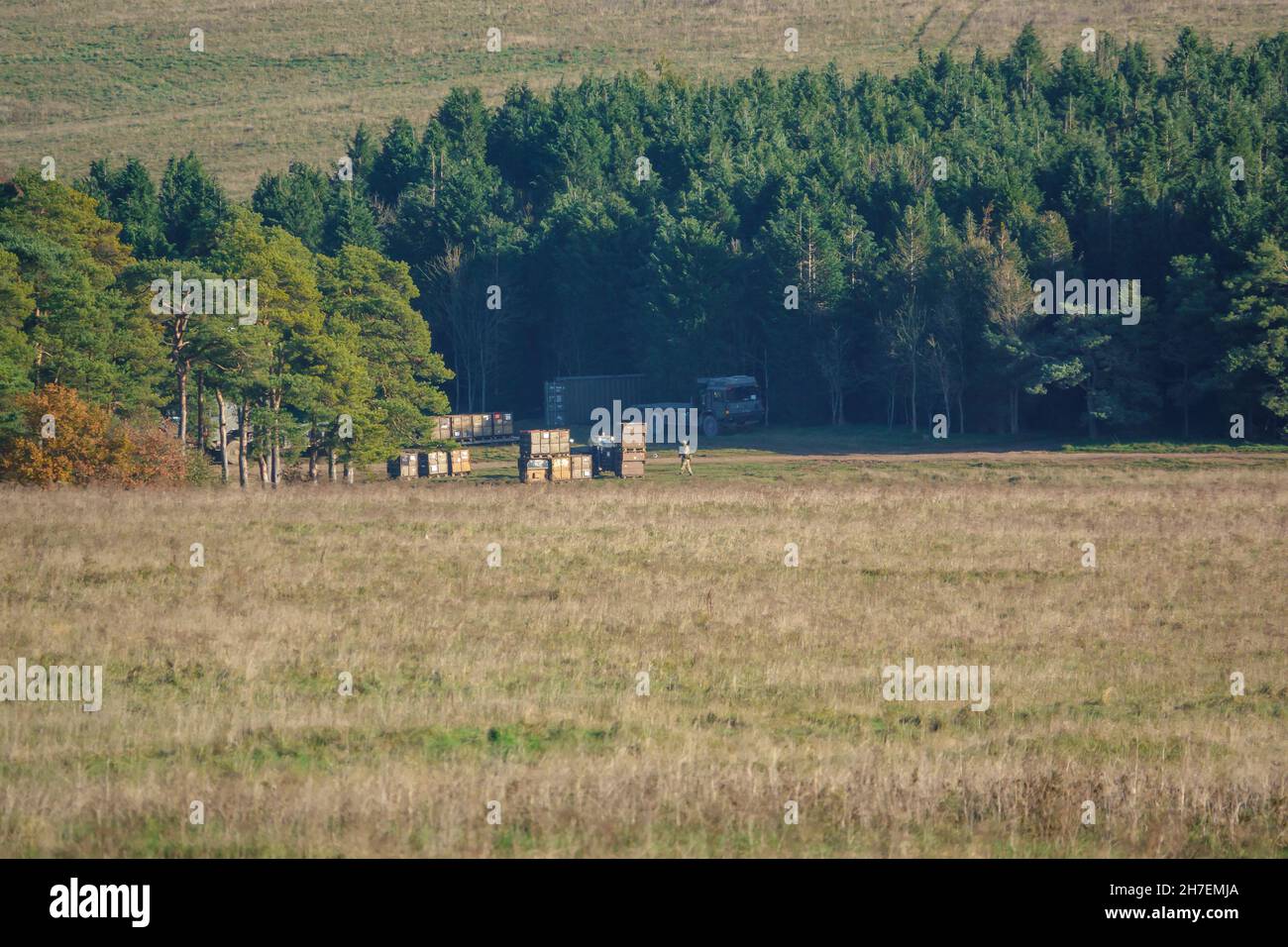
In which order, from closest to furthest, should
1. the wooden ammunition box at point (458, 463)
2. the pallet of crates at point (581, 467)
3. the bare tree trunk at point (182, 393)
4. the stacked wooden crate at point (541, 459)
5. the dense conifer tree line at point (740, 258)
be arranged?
the bare tree trunk at point (182, 393)
the dense conifer tree line at point (740, 258)
the stacked wooden crate at point (541, 459)
the pallet of crates at point (581, 467)
the wooden ammunition box at point (458, 463)

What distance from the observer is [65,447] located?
163ft

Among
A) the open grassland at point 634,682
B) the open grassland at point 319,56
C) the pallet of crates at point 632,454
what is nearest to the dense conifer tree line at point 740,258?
the pallet of crates at point 632,454

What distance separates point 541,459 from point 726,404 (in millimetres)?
24350

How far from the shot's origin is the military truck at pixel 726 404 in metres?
81.3

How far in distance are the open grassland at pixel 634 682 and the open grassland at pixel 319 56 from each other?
12160cm

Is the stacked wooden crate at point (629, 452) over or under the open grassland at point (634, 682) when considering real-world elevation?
over

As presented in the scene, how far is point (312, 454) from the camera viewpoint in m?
59.8

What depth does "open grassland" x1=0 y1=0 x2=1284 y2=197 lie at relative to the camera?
158625 mm

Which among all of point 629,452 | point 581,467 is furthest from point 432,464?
point 629,452

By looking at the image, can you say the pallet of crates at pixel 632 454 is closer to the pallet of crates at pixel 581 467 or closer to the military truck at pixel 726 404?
the pallet of crates at pixel 581 467

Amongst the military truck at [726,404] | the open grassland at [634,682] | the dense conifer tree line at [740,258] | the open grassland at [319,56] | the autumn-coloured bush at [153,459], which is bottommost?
the open grassland at [634,682]

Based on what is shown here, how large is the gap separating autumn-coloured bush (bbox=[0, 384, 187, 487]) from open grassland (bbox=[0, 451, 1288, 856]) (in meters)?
8.15

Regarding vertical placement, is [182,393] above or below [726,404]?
above

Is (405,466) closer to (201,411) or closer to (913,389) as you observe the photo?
(201,411)
